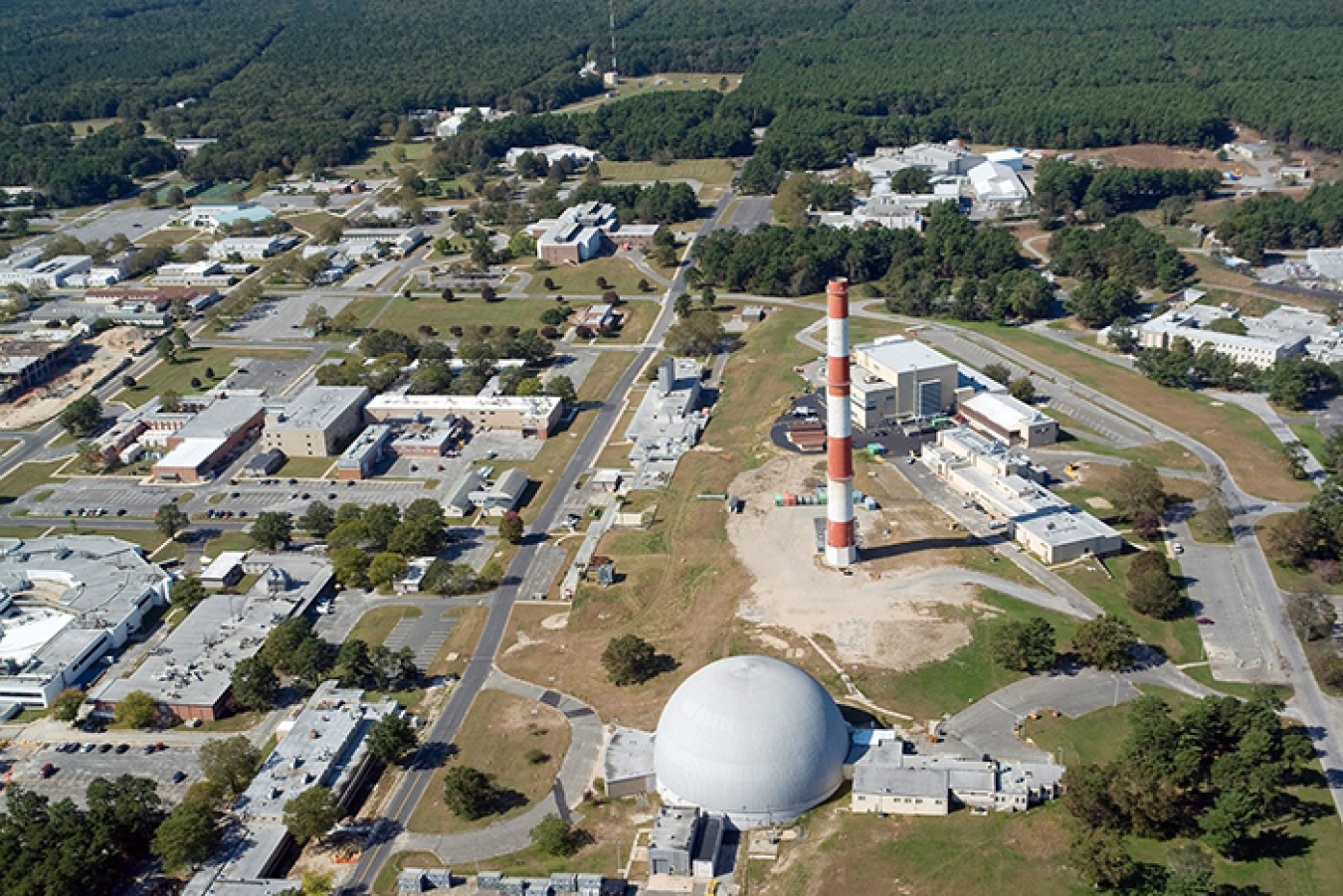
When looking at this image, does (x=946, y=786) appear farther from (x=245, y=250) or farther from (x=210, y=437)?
(x=245, y=250)

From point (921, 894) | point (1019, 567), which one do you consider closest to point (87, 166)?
point (1019, 567)

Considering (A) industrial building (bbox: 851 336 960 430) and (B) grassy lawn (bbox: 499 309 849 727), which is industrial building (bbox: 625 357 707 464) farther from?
(A) industrial building (bbox: 851 336 960 430)

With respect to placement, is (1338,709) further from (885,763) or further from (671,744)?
(671,744)

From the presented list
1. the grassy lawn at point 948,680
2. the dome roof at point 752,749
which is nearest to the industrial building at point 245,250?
the grassy lawn at point 948,680

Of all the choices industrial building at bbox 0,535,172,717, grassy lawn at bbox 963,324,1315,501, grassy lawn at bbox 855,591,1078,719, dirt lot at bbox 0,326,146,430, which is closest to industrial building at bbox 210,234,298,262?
dirt lot at bbox 0,326,146,430

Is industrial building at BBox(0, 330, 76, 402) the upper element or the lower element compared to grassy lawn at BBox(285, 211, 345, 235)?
upper

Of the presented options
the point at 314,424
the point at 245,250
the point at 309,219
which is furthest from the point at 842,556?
the point at 309,219

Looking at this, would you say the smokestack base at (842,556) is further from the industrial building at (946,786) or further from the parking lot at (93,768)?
the parking lot at (93,768)
